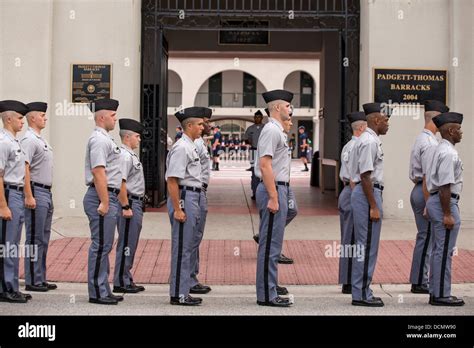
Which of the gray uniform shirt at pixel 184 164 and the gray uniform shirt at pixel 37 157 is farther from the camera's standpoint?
the gray uniform shirt at pixel 37 157

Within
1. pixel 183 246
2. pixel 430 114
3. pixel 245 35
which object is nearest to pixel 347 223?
pixel 430 114

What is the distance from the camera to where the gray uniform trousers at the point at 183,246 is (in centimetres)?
703

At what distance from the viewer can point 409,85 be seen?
12.3 meters

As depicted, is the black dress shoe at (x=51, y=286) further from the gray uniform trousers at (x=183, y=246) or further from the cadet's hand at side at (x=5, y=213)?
the gray uniform trousers at (x=183, y=246)

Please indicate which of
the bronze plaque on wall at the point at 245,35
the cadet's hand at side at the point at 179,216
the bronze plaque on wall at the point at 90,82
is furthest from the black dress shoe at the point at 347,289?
the bronze plaque on wall at the point at 245,35

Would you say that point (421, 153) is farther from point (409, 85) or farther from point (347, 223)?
point (409, 85)

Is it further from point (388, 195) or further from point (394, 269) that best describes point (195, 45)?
point (394, 269)

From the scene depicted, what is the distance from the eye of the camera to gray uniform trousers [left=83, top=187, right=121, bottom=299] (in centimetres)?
710

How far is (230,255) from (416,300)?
9.92 feet

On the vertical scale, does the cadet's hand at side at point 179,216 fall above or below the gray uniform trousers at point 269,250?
above

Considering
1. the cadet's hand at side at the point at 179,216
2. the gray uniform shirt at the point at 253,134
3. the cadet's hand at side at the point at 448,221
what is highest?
the gray uniform shirt at the point at 253,134

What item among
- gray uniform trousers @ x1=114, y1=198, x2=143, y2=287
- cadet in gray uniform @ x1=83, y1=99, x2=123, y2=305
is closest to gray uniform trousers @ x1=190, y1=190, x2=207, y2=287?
gray uniform trousers @ x1=114, y1=198, x2=143, y2=287

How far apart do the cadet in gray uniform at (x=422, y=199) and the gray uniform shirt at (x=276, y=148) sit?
169cm

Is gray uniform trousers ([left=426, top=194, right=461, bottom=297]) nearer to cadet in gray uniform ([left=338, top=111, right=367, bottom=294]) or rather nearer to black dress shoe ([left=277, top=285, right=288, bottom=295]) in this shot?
cadet in gray uniform ([left=338, top=111, right=367, bottom=294])
